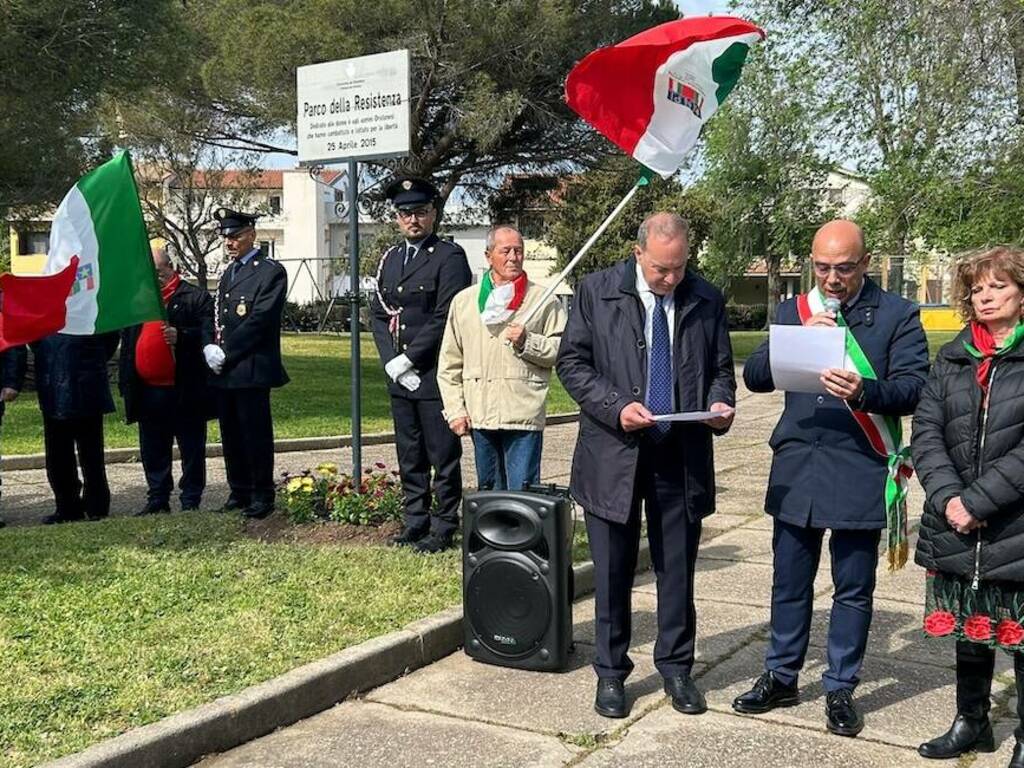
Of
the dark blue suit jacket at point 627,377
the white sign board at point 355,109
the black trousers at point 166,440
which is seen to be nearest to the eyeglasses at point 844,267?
the dark blue suit jacket at point 627,377

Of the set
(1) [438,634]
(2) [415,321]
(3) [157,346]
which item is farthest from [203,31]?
(1) [438,634]

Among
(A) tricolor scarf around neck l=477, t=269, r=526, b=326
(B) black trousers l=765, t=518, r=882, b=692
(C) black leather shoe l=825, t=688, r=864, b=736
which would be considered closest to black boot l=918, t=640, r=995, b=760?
(C) black leather shoe l=825, t=688, r=864, b=736

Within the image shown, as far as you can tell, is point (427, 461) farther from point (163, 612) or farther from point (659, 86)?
point (659, 86)

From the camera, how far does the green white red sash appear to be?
4215mm

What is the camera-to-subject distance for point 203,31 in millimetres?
25766

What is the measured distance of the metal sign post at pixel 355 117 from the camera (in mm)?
7094

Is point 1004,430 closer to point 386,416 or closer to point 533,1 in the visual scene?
point 386,416

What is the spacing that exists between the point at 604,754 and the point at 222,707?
1.43 m

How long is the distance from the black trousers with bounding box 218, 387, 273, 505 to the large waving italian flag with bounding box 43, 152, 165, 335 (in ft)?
3.03

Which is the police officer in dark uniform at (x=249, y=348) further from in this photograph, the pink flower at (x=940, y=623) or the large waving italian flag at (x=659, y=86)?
the pink flower at (x=940, y=623)

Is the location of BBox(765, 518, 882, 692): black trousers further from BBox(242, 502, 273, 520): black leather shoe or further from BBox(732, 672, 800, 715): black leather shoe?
BBox(242, 502, 273, 520): black leather shoe

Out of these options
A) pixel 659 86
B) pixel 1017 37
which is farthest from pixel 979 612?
pixel 1017 37

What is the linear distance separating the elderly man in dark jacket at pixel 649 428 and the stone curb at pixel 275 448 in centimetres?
553

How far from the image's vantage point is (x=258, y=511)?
754cm
